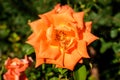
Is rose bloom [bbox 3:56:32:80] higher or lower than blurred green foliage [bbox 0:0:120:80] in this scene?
lower

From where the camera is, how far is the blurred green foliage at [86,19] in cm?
269

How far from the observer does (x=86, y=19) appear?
2.77 meters

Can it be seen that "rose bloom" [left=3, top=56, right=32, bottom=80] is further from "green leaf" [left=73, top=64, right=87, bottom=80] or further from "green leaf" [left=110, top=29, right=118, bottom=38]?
"green leaf" [left=110, top=29, right=118, bottom=38]

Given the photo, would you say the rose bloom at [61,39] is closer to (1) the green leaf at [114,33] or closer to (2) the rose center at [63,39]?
(2) the rose center at [63,39]

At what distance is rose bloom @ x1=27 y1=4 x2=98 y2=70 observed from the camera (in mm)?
1767

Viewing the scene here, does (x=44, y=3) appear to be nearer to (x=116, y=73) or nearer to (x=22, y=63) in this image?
(x=116, y=73)

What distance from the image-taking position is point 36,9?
10.4ft

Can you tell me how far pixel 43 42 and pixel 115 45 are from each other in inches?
Answer: 39.5

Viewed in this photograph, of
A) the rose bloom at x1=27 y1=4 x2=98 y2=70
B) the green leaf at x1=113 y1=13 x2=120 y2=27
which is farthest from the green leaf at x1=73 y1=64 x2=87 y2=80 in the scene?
the green leaf at x1=113 y1=13 x2=120 y2=27

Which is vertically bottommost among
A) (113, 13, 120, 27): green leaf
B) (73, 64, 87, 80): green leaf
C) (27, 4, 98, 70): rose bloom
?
(73, 64, 87, 80): green leaf

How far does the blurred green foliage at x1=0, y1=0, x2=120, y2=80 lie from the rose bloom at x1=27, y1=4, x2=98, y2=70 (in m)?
0.40

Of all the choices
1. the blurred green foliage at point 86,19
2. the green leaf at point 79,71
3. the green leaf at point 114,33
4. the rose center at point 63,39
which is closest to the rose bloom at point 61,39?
the rose center at point 63,39

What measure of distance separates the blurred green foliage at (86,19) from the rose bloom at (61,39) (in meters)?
0.40

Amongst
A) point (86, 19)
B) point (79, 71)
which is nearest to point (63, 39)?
point (79, 71)
